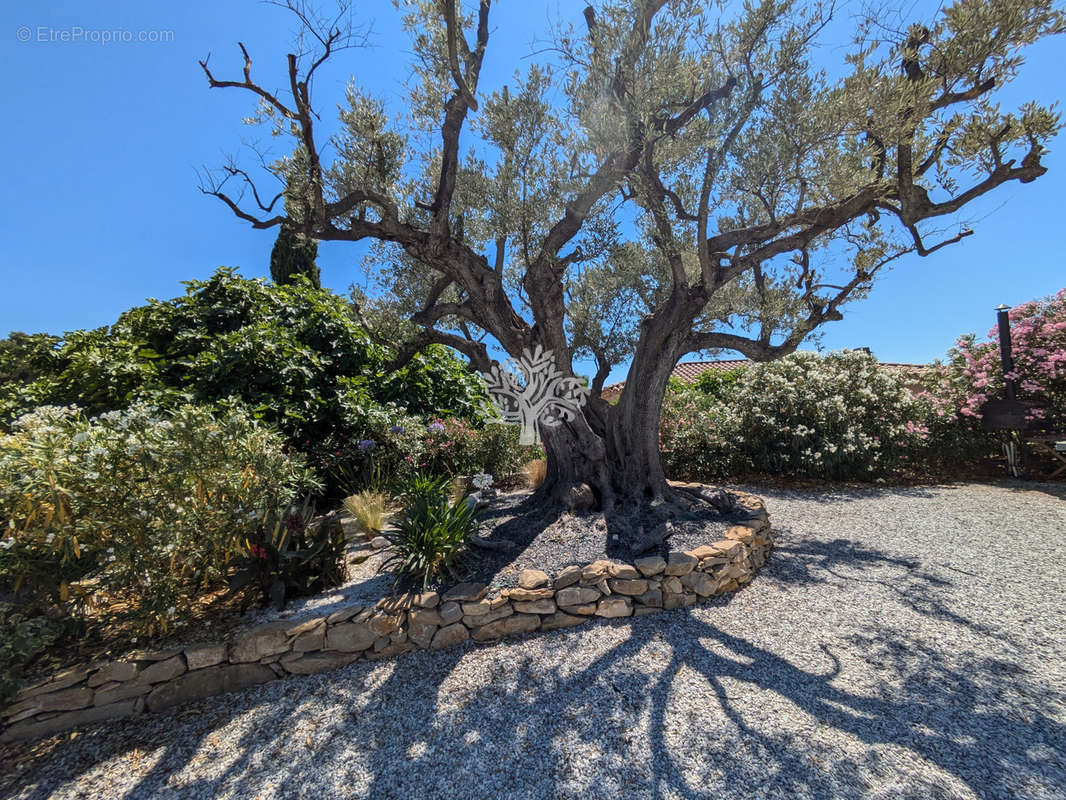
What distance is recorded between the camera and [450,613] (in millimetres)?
3209

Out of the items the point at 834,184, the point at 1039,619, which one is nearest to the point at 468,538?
the point at 1039,619

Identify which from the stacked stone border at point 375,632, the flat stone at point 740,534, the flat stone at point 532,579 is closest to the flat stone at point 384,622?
the stacked stone border at point 375,632

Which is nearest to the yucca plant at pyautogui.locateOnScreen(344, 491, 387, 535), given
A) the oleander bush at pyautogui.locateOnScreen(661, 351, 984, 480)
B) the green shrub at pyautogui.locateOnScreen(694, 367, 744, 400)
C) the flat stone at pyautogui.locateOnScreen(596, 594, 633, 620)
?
the flat stone at pyautogui.locateOnScreen(596, 594, 633, 620)

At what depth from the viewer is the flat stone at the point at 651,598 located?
351cm

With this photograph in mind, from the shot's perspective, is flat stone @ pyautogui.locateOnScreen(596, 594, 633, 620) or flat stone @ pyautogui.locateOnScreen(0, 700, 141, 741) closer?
flat stone @ pyautogui.locateOnScreen(0, 700, 141, 741)

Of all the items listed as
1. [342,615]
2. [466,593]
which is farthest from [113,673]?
[466,593]

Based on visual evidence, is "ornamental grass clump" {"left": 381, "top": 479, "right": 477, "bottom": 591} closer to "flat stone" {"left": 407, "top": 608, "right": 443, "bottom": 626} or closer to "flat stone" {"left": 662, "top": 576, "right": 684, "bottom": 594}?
"flat stone" {"left": 407, "top": 608, "right": 443, "bottom": 626}

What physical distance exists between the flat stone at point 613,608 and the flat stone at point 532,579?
19.2 inches

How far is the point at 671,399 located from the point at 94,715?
865 centimetres

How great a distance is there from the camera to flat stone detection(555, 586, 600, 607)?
336 cm

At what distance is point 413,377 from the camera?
25.5 ft

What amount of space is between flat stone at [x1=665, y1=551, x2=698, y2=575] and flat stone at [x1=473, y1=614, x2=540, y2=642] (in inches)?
46.0

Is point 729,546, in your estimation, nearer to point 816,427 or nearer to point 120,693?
point 120,693

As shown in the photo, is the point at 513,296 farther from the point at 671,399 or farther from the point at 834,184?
the point at 671,399
